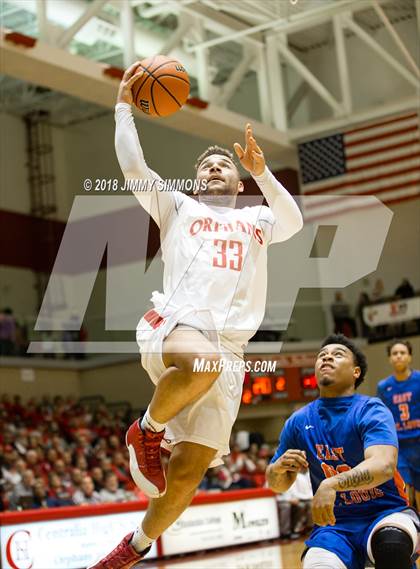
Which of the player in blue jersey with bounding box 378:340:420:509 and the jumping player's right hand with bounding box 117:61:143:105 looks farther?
the player in blue jersey with bounding box 378:340:420:509

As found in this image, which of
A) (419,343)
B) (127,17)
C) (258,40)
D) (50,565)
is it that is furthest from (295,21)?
→ (50,565)

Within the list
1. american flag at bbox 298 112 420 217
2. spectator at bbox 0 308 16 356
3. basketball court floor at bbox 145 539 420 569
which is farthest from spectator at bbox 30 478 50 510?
american flag at bbox 298 112 420 217

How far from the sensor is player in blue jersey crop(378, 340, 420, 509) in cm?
972

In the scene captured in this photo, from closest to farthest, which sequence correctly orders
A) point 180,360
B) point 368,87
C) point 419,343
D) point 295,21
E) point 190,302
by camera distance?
point 180,360, point 190,302, point 419,343, point 295,21, point 368,87

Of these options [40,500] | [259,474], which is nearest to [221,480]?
[259,474]

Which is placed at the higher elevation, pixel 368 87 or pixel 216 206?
pixel 368 87

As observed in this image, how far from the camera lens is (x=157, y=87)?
533 centimetres

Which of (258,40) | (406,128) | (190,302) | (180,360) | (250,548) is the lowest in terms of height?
(250,548)

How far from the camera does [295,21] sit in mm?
18000

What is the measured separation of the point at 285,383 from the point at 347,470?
14547 mm

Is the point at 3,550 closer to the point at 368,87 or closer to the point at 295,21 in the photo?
the point at 295,21

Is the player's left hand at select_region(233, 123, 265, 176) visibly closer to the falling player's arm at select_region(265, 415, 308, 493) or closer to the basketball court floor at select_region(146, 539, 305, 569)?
the falling player's arm at select_region(265, 415, 308, 493)

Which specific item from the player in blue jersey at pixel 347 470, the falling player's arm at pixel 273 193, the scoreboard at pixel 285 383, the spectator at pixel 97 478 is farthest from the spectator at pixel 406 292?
the player in blue jersey at pixel 347 470

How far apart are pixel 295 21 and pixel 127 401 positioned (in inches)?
408
